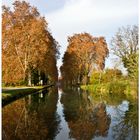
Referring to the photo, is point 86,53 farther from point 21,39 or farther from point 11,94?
point 11,94

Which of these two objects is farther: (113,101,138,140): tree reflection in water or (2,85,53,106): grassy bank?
(2,85,53,106): grassy bank

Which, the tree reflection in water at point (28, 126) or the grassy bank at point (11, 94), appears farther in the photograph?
the grassy bank at point (11, 94)

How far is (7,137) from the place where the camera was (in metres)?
11.0

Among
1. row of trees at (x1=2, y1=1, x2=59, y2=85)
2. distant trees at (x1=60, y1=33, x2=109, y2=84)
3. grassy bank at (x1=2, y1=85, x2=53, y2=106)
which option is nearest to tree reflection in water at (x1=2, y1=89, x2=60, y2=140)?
grassy bank at (x1=2, y1=85, x2=53, y2=106)

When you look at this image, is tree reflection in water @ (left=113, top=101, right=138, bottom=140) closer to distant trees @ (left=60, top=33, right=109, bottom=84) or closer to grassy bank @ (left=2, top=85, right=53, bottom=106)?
grassy bank @ (left=2, top=85, right=53, bottom=106)

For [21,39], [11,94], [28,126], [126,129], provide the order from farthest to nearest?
1. [21,39]
2. [11,94]
3. [28,126]
4. [126,129]

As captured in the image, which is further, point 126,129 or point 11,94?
point 11,94

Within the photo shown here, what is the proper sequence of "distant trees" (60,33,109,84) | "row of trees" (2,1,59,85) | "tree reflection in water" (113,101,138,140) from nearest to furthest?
"tree reflection in water" (113,101,138,140), "row of trees" (2,1,59,85), "distant trees" (60,33,109,84)

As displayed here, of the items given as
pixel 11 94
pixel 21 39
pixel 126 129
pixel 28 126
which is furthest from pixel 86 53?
pixel 126 129

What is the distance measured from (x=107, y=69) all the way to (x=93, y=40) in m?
17.4

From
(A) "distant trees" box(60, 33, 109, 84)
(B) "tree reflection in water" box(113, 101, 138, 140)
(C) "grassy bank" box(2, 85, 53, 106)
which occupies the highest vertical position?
(A) "distant trees" box(60, 33, 109, 84)

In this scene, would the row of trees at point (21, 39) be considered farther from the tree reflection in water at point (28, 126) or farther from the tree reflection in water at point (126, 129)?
the tree reflection in water at point (126, 129)

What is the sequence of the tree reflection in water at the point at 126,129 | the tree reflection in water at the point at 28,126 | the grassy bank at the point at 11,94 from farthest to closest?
the grassy bank at the point at 11,94
the tree reflection in water at the point at 28,126
the tree reflection in water at the point at 126,129

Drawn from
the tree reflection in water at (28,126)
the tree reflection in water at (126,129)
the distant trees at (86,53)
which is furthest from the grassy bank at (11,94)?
the distant trees at (86,53)
